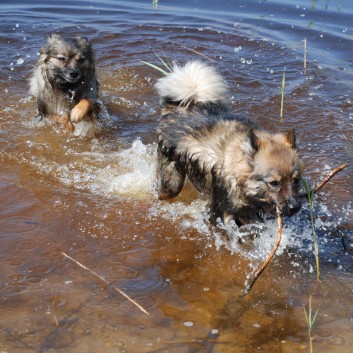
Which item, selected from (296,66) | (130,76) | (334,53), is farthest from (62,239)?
(334,53)

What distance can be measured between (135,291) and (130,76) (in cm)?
535

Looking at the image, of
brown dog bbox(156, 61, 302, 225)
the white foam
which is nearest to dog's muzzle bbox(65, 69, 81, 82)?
the white foam

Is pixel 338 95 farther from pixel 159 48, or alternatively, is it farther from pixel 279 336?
pixel 279 336

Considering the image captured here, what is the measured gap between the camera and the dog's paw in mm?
7094

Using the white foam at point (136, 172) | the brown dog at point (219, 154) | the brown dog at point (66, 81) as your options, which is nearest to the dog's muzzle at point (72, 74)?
the brown dog at point (66, 81)

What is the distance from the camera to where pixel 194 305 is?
13.8 ft

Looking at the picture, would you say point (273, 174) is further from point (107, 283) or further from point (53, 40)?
point (53, 40)

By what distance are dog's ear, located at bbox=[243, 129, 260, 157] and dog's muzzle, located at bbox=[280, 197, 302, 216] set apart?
47cm

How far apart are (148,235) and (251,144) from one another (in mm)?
1385

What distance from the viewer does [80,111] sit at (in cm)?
709

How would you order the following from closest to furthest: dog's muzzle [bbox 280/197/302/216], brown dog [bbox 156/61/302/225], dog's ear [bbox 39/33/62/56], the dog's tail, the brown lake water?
the brown lake water, dog's muzzle [bbox 280/197/302/216], brown dog [bbox 156/61/302/225], the dog's tail, dog's ear [bbox 39/33/62/56]

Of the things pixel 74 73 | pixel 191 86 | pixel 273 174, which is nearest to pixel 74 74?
pixel 74 73

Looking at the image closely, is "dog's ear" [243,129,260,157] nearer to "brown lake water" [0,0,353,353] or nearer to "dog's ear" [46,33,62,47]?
"brown lake water" [0,0,353,353]

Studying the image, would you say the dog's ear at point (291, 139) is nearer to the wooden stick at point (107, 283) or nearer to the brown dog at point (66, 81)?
the wooden stick at point (107, 283)
